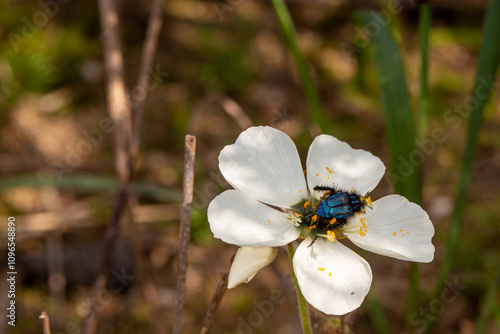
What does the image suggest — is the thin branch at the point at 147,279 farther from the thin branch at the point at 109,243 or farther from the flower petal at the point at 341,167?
the flower petal at the point at 341,167

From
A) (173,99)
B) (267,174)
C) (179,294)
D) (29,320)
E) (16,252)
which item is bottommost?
(29,320)

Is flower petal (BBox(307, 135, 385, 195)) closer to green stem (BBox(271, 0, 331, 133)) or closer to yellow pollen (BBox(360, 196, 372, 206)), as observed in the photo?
yellow pollen (BBox(360, 196, 372, 206))

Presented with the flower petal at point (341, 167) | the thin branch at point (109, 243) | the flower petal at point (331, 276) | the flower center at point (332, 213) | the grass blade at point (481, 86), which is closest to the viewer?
the flower petal at point (331, 276)

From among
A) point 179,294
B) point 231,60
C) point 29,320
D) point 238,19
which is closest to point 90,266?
point 29,320

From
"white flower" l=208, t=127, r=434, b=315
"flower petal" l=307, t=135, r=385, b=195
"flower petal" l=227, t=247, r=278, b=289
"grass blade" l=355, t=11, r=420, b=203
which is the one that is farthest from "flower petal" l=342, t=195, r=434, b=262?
"grass blade" l=355, t=11, r=420, b=203

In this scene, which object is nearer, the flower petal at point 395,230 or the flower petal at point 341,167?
the flower petal at point 395,230

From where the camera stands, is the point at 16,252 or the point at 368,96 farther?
the point at 368,96

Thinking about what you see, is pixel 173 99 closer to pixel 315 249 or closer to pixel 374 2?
pixel 374 2

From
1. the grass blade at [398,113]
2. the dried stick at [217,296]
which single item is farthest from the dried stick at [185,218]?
the grass blade at [398,113]
